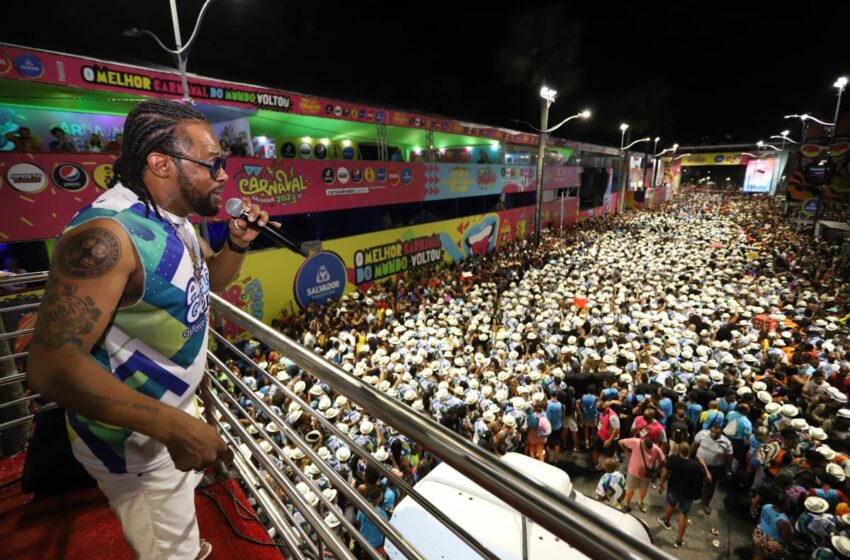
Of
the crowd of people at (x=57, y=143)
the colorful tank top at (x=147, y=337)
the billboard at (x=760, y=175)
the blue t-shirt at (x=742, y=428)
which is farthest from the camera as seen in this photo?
the billboard at (x=760, y=175)

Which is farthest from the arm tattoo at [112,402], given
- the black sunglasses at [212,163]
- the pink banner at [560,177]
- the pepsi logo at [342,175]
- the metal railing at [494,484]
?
the pink banner at [560,177]

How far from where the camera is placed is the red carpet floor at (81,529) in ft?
7.66

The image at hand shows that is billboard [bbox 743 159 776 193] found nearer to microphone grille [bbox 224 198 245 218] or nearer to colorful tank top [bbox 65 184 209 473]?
microphone grille [bbox 224 198 245 218]

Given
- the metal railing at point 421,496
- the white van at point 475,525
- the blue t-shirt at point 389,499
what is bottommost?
the blue t-shirt at point 389,499

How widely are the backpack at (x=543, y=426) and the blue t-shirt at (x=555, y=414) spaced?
0.23m

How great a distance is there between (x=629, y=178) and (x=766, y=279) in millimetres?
33798

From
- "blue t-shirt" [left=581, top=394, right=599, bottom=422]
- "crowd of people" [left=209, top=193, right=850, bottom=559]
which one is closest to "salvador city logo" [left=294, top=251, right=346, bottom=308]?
"crowd of people" [left=209, top=193, right=850, bottom=559]

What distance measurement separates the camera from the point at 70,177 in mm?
8469

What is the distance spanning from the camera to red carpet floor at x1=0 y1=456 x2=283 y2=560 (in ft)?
7.66

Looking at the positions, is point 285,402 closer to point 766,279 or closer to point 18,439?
point 18,439

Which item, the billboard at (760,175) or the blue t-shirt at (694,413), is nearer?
the blue t-shirt at (694,413)

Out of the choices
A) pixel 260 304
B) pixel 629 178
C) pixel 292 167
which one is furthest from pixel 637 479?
pixel 629 178

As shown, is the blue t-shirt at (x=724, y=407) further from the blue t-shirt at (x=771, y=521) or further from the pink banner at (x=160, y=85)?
the pink banner at (x=160, y=85)

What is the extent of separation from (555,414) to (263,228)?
22.1 feet
